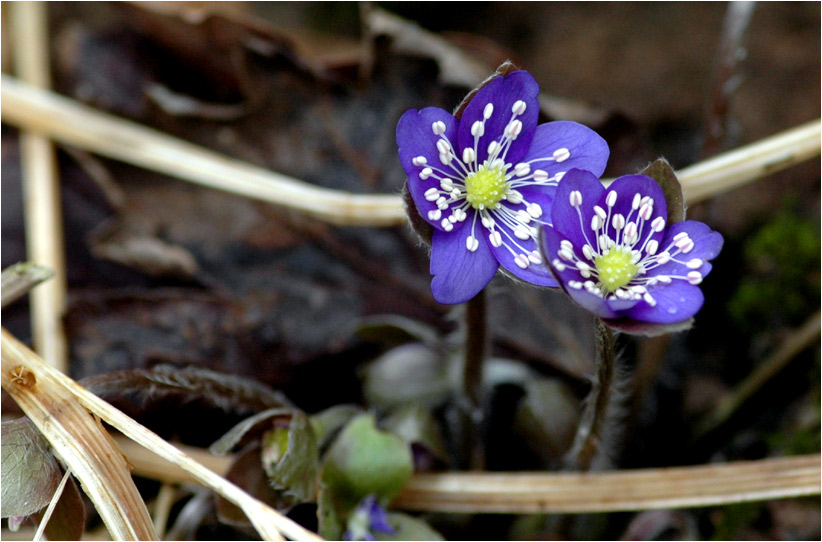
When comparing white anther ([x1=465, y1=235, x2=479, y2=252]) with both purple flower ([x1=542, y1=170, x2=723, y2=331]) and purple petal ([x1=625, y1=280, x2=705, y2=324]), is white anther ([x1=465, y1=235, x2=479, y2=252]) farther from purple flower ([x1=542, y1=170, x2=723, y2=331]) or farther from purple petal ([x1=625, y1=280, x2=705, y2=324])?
purple petal ([x1=625, y1=280, x2=705, y2=324])

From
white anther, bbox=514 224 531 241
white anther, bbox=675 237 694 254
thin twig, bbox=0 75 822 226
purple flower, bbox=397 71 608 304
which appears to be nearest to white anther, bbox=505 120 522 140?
purple flower, bbox=397 71 608 304

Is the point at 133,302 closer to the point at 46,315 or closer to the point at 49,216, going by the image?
the point at 46,315

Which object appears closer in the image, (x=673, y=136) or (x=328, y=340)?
(x=328, y=340)

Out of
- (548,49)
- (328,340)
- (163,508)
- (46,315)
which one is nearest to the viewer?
(163,508)

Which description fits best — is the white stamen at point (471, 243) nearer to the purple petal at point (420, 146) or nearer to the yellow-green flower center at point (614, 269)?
the purple petal at point (420, 146)

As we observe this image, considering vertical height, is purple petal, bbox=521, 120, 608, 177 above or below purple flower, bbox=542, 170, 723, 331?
above

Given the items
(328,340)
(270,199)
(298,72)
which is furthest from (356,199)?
(298,72)

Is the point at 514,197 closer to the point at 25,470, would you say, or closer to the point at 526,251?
the point at 526,251
